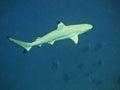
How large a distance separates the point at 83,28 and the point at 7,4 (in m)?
1.12

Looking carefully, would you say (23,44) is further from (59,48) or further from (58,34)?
(59,48)

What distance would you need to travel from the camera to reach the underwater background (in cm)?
453

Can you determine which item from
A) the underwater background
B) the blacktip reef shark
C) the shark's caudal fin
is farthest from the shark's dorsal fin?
the shark's caudal fin

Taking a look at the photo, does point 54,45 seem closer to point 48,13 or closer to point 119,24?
point 48,13

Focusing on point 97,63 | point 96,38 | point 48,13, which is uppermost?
point 48,13

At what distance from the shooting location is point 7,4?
445 centimetres

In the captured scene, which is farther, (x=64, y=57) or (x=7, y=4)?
(x=64, y=57)

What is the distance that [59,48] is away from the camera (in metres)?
4.78

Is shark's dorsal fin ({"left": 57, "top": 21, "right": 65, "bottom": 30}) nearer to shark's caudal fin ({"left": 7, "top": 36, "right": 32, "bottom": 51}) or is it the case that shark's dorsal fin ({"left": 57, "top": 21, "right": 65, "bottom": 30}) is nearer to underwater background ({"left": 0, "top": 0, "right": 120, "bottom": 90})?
underwater background ({"left": 0, "top": 0, "right": 120, "bottom": 90})

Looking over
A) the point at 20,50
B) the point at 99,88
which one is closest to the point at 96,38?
the point at 99,88

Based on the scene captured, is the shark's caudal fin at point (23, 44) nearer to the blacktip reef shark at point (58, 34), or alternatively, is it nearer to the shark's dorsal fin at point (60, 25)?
the blacktip reef shark at point (58, 34)

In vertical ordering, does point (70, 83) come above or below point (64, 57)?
below

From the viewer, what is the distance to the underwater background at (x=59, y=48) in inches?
178

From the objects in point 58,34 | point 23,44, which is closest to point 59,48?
point 58,34
